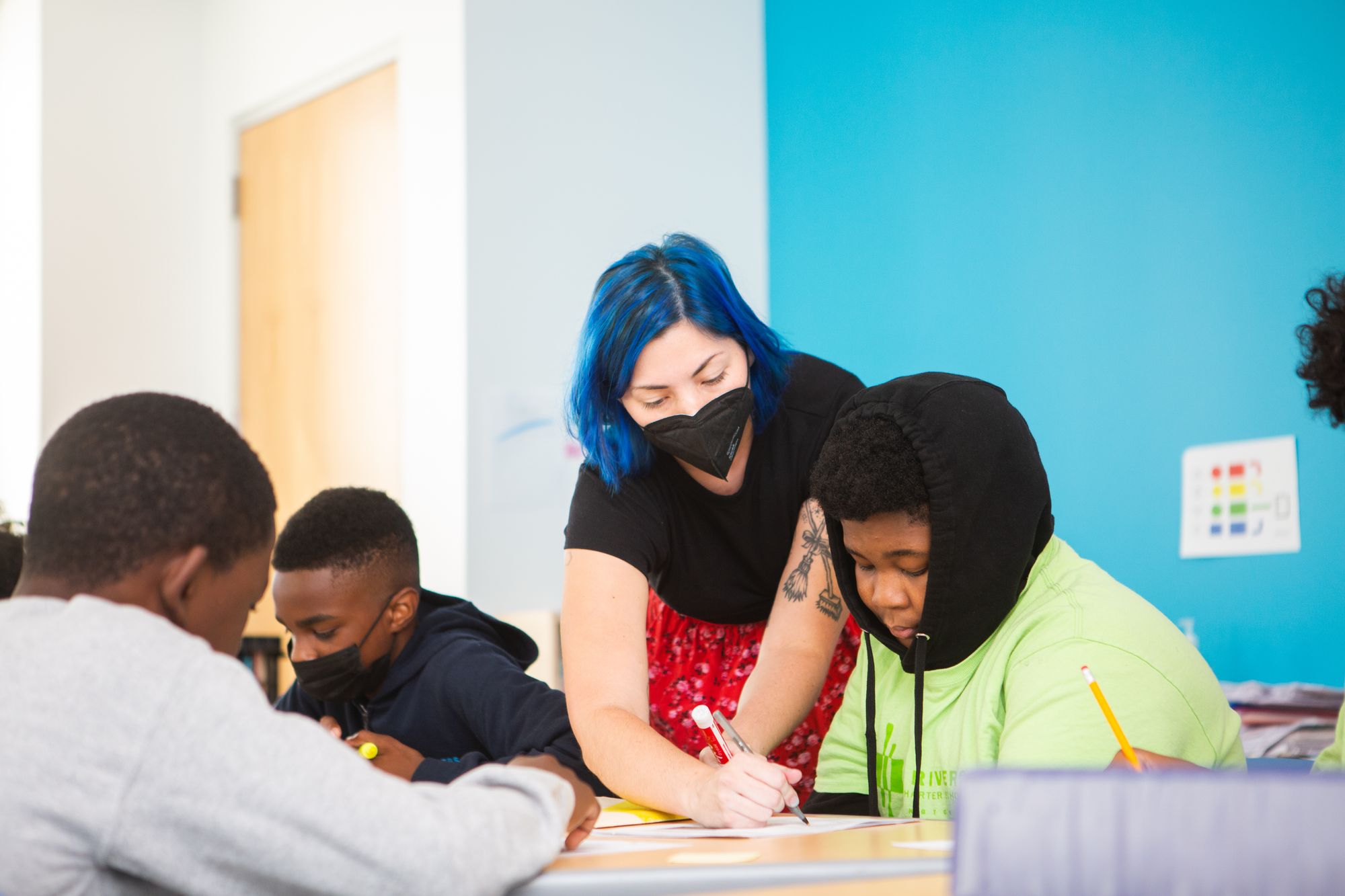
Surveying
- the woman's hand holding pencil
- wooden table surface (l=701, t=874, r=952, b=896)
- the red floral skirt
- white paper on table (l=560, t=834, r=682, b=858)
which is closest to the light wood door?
the red floral skirt

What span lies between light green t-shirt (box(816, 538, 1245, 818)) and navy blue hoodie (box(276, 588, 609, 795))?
39cm

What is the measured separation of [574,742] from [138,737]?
91 centimetres

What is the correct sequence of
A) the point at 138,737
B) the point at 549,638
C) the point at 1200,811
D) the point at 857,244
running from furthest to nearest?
1. the point at 857,244
2. the point at 549,638
3. the point at 138,737
4. the point at 1200,811

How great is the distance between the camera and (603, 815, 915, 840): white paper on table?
3.69ft

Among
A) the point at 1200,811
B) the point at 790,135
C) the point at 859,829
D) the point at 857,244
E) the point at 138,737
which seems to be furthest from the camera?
the point at 790,135

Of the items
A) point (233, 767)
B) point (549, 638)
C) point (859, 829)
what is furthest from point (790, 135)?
point (233, 767)

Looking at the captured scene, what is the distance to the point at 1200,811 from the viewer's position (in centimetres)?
54

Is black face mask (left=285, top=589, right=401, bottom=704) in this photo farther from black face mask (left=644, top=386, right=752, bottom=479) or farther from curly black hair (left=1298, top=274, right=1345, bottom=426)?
curly black hair (left=1298, top=274, right=1345, bottom=426)

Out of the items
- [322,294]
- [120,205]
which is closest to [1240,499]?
[322,294]

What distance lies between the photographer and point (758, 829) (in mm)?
1180

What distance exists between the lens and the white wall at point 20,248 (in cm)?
399

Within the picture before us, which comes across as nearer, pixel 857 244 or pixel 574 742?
pixel 574 742

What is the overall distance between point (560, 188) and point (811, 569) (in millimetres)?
2161

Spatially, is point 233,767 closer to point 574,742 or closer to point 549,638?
point 574,742
